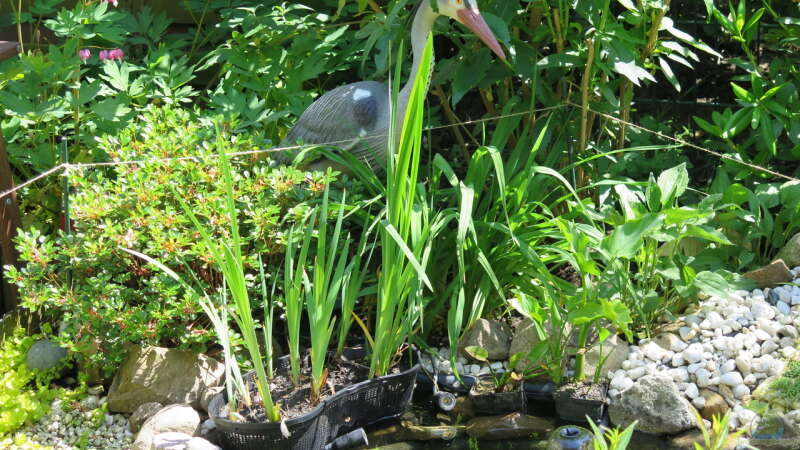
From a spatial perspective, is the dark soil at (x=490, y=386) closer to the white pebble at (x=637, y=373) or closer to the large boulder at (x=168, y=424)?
the white pebble at (x=637, y=373)

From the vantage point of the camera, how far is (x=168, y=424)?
2.72 metres

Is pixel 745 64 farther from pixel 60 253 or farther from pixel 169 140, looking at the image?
pixel 60 253

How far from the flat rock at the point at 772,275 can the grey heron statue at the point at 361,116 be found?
1.40m

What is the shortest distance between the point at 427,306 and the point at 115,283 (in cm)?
108

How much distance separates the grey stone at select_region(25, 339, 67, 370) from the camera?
3045 mm

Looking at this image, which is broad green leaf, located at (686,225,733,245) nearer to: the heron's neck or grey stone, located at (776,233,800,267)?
grey stone, located at (776,233,800,267)

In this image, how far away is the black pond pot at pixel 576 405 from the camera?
282 centimetres

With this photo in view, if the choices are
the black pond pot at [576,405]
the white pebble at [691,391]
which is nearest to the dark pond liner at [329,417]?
the black pond pot at [576,405]

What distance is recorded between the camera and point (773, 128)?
3.65 metres

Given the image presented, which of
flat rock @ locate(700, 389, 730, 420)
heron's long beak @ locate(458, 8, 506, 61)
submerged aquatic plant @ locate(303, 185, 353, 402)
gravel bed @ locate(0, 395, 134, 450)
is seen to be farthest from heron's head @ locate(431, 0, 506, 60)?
gravel bed @ locate(0, 395, 134, 450)

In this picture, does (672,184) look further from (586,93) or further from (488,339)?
(488,339)

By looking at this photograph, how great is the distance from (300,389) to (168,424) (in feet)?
1.34

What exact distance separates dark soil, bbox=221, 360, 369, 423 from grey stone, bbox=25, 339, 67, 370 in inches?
29.1

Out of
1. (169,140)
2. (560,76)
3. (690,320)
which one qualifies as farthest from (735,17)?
(169,140)
